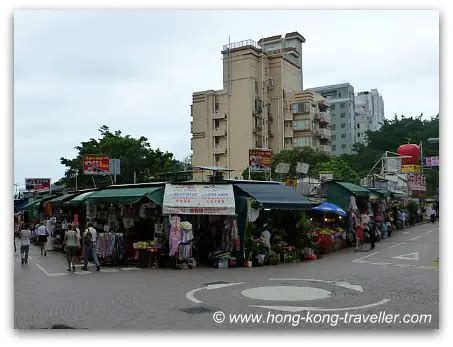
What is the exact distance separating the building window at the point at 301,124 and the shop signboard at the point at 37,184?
3689cm

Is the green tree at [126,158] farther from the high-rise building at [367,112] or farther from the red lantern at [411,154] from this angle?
the high-rise building at [367,112]

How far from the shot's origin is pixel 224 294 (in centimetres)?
1185

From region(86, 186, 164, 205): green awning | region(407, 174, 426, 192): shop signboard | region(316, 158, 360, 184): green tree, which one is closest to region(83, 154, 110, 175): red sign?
region(86, 186, 164, 205): green awning

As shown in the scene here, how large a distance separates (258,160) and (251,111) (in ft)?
125

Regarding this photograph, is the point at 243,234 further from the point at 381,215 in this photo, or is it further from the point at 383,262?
the point at 381,215

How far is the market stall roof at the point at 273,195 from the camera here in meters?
17.5

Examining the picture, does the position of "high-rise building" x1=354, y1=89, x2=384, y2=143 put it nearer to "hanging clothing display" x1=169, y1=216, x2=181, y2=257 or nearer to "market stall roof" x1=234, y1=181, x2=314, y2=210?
"market stall roof" x1=234, y1=181, x2=314, y2=210

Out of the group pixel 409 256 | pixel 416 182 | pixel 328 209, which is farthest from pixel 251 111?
pixel 409 256

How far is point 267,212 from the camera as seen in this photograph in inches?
792

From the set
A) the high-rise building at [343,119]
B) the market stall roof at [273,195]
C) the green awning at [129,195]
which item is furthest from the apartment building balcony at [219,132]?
the green awning at [129,195]

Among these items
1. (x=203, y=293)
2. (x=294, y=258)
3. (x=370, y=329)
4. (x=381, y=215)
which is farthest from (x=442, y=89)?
(x=381, y=215)

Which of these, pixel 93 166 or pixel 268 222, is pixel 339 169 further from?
pixel 268 222

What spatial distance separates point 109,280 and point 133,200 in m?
3.84

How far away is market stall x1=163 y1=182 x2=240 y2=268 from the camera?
16.8 metres
